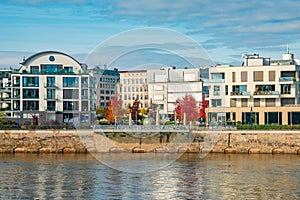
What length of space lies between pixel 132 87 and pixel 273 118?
27682 mm

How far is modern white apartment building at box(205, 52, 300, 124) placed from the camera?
289 feet

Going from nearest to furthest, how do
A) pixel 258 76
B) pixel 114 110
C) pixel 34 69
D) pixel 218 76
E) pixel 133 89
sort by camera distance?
pixel 114 110, pixel 133 89, pixel 258 76, pixel 218 76, pixel 34 69

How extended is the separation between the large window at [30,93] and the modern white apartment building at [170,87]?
1715 centimetres

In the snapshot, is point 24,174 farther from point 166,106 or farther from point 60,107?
point 60,107

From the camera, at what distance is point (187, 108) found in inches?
3091

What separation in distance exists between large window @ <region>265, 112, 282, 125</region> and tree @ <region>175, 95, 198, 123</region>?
10708 millimetres

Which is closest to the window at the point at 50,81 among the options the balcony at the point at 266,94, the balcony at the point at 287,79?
the balcony at the point at 266,94

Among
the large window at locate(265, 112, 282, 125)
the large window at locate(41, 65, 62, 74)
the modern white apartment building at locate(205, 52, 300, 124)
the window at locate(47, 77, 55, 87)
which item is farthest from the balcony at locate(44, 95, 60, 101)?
the large window at locate(265, 112, 282, 125)

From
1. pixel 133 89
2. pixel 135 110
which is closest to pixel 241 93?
pixel 135 110

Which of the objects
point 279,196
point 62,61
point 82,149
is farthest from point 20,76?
point 279,196

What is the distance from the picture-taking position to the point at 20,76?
321ft

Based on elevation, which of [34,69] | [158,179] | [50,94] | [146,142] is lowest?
[158,179]

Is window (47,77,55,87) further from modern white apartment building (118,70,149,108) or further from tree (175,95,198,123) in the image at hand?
tree (175,95,198,123)

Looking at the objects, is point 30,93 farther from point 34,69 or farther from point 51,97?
point 34,69
